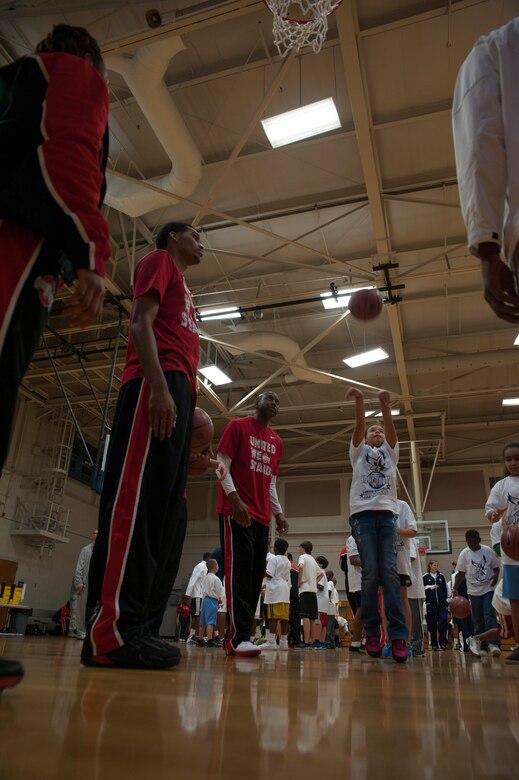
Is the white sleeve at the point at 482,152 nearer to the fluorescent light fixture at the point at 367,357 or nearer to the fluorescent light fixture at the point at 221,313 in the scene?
the fluorescent light fixture at the point at 221,313

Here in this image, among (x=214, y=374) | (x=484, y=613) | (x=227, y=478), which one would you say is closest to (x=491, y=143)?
(x=227, y=478)

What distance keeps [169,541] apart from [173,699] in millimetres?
1114

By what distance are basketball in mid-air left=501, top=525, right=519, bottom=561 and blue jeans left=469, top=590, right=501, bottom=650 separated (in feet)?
9.38

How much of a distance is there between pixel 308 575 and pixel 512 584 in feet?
19.1

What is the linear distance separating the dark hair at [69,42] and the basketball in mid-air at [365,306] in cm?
584

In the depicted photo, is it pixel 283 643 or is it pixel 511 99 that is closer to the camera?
pixel 511 99

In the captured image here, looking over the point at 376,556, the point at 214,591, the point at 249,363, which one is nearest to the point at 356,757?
the point at 376,556

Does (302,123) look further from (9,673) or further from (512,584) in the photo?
(9,673)

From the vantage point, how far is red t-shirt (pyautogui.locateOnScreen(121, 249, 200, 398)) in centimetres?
224

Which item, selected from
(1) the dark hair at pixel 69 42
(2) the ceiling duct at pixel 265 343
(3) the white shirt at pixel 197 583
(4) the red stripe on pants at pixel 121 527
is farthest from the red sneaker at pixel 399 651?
(3) the white shirt at pixel 197 583

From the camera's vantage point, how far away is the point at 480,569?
21.7 feet

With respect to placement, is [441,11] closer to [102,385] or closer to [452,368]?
[452,368]

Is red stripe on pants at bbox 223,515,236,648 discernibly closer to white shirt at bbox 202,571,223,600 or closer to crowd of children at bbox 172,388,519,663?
crowd of children at bbox 172,388,519,663

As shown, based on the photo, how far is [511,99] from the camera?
57.6 inches
